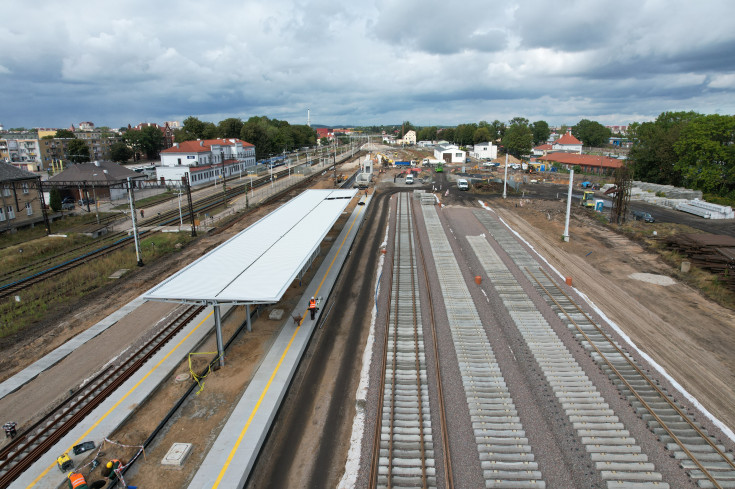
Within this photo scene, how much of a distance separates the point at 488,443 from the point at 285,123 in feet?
596

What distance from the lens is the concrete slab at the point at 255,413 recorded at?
38.2 feet

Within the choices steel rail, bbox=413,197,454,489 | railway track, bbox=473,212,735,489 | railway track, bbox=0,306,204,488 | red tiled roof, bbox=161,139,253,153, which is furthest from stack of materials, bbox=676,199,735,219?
red tiled roof, bbox=161,139,253,153

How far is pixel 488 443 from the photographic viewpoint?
13.0 meters

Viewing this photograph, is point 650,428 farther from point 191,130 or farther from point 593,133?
point 593,133

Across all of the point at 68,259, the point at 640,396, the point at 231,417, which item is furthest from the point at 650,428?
the point at 68,259

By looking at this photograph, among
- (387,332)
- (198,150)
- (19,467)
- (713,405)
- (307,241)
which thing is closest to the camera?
(19,467)

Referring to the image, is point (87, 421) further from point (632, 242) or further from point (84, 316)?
point (632, 242)

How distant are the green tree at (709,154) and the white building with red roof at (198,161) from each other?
72.8 m

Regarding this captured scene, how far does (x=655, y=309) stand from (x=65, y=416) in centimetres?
2982

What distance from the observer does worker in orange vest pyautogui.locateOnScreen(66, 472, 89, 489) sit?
434 inches

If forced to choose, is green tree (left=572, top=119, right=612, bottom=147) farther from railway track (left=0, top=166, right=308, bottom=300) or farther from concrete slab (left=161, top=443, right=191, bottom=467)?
concrete slab (left=161, top=443, right=191, bottom=467)

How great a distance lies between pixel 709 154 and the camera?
189 feet

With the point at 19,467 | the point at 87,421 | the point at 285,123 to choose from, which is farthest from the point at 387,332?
the point at 285,123

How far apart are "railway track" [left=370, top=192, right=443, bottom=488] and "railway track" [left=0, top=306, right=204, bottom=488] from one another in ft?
36.0
